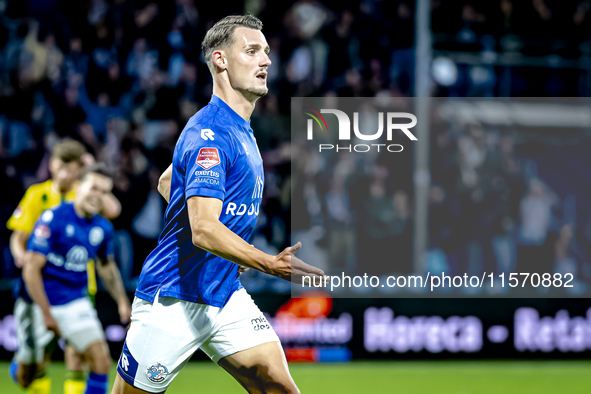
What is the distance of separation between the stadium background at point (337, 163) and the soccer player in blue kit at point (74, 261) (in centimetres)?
320

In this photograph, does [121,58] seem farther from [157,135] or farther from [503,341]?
[503,341]

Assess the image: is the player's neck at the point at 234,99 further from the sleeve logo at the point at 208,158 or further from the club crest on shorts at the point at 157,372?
the club crest on shorts at the point at 157,372

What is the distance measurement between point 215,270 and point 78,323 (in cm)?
277

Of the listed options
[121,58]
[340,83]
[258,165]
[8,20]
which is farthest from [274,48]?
[258,165]

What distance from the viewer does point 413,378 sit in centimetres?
839

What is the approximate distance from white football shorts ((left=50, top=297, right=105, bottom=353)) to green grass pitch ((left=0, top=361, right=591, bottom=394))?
1999mm

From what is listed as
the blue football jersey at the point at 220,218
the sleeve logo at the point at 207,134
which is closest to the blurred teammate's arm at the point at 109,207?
the blue football jersey at the point at 220,218

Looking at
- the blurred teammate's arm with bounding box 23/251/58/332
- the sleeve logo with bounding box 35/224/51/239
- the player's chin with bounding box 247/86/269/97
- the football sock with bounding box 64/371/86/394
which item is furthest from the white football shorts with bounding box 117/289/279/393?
the football sock with bounding box 64/371/86/394

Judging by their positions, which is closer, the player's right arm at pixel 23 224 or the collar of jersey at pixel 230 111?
the collar of jersey at pixel 230 111

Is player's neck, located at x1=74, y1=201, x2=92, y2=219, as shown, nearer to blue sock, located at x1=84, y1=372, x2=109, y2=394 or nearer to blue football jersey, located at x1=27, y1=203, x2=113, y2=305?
blue football jersey, located at x1=27, y1=203, x2=113, y2=305

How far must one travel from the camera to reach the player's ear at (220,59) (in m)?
3.29

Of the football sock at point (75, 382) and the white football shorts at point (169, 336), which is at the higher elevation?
the white football shorts at point (169, 336)

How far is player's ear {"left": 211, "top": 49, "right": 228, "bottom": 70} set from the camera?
329 centimetres

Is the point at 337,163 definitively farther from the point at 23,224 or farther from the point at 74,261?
the point at 74,261
